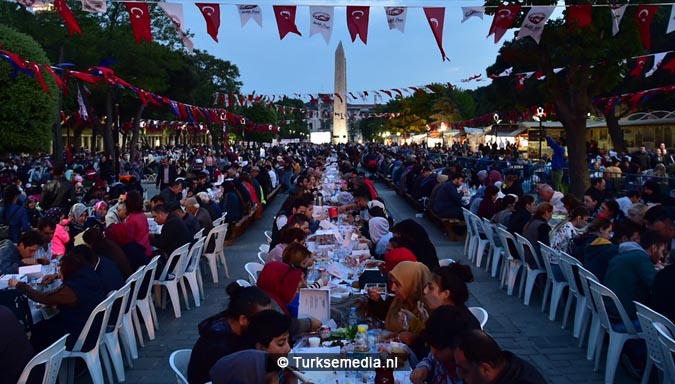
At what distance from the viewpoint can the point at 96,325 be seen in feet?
16.6

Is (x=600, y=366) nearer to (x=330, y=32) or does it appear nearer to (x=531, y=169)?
(x=330, y=32)

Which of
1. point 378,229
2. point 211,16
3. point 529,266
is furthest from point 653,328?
point 211,16

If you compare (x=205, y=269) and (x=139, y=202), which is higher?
(x=139, y=202)

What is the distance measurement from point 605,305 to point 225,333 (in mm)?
3589

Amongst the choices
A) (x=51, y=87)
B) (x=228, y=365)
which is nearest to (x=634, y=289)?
(x=228, y=365)

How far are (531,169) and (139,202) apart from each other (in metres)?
14.6

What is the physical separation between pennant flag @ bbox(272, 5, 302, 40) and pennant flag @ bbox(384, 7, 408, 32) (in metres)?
1.68

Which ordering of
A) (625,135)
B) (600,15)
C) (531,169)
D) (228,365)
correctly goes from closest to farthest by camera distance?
1. (228,365)
2. (600,15)
3. (531,169)
4. (625,135)

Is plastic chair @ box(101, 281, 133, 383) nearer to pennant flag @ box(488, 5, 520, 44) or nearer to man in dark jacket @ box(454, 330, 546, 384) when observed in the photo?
man in dark jacket @ box(454, 330, 546, 384)

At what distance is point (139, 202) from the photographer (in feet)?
25.8

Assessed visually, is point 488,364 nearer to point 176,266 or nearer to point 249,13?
point 176,266

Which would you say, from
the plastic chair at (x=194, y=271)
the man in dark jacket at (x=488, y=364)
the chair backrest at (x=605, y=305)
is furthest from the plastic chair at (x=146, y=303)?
the man in dark jacket at (x=488, y=364)

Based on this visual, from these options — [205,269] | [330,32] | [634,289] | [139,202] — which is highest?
[330,32]

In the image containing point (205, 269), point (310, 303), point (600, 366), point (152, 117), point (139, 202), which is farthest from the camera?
point (152, 117)
